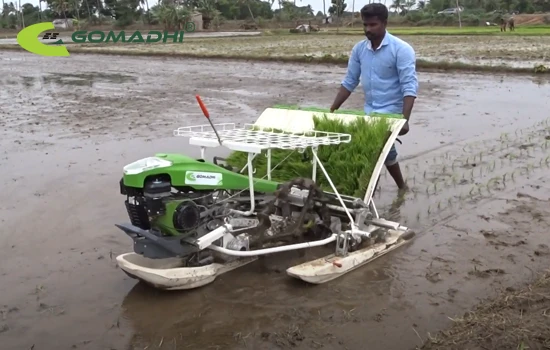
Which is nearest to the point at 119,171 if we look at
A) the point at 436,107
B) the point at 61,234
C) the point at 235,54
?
the point at 61,234

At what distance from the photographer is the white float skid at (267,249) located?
380 cm

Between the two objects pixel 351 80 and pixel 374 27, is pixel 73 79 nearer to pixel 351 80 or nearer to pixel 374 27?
pixel 351 80

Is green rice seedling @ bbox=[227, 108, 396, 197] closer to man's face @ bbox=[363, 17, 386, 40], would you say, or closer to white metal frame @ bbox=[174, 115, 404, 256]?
white metal frame @ bbox=[174, 115, 404, 256]

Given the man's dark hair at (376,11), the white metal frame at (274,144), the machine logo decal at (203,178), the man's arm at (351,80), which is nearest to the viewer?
the machine logo decal at (203,178)

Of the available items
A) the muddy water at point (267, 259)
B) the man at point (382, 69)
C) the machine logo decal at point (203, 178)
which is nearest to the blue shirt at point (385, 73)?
the man at point (382, 69)

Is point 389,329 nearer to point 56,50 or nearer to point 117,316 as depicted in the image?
point 117,316

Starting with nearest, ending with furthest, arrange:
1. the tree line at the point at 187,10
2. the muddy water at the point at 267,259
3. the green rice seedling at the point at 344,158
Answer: the muddy water at the point at 267,259 → the green rice seedling at the point at 344,158 → the tree line at the point at 187,10

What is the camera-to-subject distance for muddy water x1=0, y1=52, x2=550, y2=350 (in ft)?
11.4

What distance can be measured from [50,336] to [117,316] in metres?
0.40

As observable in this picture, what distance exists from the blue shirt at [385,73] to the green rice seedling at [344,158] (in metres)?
0.60

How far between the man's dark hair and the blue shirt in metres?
0.20

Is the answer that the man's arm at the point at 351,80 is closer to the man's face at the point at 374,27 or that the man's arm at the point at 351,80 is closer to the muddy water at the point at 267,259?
the man's face at the point at 374,27

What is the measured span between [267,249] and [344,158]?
4.56 ft

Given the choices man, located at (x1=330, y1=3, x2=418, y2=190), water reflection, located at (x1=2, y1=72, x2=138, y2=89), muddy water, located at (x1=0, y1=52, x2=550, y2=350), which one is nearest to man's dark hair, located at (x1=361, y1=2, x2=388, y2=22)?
man, located at (x1=330, y1=3, x2=418, y2=190)
